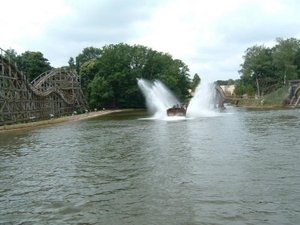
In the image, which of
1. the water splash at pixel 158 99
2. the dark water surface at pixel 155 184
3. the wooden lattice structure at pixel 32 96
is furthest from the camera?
the water splash at pixel 158 99

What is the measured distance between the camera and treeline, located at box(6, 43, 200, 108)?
113 meters

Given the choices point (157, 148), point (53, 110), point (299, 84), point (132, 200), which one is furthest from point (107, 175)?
point (299, 84)

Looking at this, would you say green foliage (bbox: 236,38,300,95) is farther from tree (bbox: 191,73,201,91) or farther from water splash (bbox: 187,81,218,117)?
water splash (bbox: 187,81,218,117)

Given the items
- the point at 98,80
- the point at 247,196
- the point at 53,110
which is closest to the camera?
the point at 247,196

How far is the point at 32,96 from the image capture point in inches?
2682

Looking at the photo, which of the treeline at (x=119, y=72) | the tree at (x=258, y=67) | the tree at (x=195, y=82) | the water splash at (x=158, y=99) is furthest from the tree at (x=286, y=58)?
the tree at (x=195, y=82)

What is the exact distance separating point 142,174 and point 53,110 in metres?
64.4

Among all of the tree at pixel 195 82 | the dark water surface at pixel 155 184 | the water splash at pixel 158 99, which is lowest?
the dark water surface at pixel 155 184

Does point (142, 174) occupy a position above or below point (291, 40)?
below

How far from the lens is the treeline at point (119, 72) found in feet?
370

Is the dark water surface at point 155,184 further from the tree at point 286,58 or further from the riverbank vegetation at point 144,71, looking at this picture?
the tree at point 286,58

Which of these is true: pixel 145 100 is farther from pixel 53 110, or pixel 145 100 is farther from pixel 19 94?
pixel 19 94

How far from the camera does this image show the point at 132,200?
13891mm

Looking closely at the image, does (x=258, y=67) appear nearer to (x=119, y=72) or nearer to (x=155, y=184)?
(x=119, y=72)
